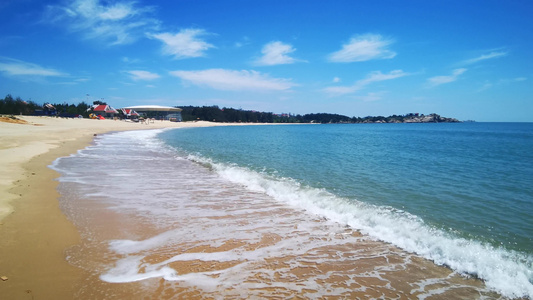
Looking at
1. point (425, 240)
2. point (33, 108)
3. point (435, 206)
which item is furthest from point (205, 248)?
point (33, 108)

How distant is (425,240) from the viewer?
5496mm

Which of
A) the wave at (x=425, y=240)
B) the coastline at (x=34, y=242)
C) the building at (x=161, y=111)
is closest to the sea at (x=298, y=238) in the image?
the wave at (x=425, y=240)

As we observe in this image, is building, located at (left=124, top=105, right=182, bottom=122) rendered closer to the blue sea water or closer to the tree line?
the tree line

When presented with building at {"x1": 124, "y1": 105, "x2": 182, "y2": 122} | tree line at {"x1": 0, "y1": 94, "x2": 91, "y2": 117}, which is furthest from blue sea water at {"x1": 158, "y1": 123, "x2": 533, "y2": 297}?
building at {"x1": 124, "y1": 105, "x2": 182, "y2": 122}

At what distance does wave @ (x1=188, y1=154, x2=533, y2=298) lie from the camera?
429 cm

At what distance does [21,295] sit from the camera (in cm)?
329

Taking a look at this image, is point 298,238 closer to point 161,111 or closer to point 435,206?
point 435,206

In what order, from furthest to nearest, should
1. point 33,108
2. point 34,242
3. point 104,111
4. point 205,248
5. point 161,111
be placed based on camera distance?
point 161,111 → point 104,111 → point 33,108 → point 205,248 → point 34,242

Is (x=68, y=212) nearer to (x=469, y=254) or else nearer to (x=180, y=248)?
(x=180, y=248)

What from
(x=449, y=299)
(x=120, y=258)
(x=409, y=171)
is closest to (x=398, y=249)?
(x=449, y=299)

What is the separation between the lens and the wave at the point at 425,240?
4294 millimetres

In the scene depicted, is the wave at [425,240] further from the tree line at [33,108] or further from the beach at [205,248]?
the tree line at [33,108]

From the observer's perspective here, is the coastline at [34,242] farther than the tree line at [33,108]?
No

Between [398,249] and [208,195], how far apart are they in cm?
556
